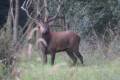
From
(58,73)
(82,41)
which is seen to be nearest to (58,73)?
(58,73)

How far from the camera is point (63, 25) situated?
21.0 metres

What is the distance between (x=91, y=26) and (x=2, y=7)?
653 cm

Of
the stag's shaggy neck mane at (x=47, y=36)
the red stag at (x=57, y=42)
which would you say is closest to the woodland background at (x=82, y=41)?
the red stag at (x=57, y=42)

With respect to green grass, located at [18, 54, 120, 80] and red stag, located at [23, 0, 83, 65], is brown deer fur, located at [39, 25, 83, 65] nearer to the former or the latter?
red stag, located at [23, 0, 83, 65]

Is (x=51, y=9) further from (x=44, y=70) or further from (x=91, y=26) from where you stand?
(x=44, y=70)

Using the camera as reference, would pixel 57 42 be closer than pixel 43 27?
No

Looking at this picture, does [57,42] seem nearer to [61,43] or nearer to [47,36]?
[61,43]

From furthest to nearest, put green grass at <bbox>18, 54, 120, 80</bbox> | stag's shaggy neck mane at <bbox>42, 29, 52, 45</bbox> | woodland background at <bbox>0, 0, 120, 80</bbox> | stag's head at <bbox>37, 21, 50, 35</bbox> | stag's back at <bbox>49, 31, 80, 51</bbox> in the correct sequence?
stag's shaggy neck mane at <bbox>42, 29, 52, 45</bbox> < stag's back at <bbox>49, 31, 80, 51</bbox> < stag's head at <bbox>37, 21, 50, 35</bbox> < woodland background at <bbox>0, 0, 120, 80</bbox> < green grass at <bbox>18, 54, 120, 80</bbox>

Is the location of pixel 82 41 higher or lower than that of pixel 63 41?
lower

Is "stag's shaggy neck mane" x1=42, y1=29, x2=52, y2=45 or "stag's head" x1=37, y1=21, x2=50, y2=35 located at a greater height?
"stag's head" x1=37, y1=21, x2=50, y2=35

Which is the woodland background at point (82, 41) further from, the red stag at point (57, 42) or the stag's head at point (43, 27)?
the stag's head at point (43, 27)

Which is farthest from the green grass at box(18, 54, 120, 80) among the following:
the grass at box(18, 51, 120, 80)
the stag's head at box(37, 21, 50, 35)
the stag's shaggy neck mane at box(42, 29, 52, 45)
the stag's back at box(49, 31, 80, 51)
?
the stag's shaggy neck mane at box(42, 29, 52, 45)

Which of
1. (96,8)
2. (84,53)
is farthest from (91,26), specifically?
(84,53)

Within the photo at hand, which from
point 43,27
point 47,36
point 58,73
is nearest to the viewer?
point 58,73
